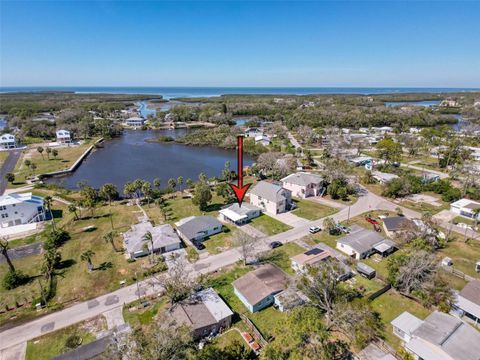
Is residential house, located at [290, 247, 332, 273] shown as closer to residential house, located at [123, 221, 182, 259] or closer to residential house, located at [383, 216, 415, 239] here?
residential house, located at [383, 216, 415, 239]

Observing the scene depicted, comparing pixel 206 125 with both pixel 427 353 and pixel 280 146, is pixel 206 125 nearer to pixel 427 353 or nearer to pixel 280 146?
pixel 280 146

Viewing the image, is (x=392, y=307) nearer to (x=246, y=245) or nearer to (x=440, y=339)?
(x=440, y=339)

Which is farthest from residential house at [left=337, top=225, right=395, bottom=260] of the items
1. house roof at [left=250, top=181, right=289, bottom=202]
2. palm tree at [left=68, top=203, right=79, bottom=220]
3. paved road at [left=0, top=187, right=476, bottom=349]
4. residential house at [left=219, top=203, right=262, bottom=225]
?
palm tree at [left=68, top=203, right=79, bottom=220]

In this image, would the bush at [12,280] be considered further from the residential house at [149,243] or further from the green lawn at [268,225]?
the green lawn at [268,225]

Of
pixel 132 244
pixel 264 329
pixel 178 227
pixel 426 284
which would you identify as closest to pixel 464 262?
pixel 426 284

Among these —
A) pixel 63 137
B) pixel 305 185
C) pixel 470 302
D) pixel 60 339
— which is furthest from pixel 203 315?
pixel 63 137

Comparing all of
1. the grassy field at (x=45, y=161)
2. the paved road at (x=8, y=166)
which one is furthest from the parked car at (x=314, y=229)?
the grassy field at (x=45, y=161)
